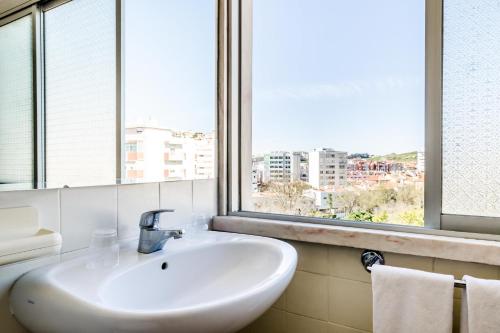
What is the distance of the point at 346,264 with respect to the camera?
3.71 ft

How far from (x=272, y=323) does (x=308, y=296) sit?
0.21 metres

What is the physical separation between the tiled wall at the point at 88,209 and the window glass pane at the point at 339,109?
15.3 inches

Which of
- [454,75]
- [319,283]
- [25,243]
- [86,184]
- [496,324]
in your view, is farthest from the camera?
[319,283]

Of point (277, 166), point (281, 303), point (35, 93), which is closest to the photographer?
point (35, 93)

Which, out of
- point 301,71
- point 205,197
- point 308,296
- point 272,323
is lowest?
point 272,323

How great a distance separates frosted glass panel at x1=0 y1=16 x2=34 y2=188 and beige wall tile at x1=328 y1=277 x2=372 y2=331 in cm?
98

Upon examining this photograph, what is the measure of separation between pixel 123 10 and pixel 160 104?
33cm

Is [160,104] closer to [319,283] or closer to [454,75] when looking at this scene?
[319,283]

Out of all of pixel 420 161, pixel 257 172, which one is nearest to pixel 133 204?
pixel 257 172

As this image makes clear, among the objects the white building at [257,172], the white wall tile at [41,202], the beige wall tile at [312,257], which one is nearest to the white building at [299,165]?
the white building at [257,172]

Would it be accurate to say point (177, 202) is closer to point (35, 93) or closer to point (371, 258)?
point (35, 93)

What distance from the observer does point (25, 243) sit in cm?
69

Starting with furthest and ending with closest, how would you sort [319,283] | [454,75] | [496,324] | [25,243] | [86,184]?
[319,283] → [454,75] → [86,184] → [496,324] → [25,243]

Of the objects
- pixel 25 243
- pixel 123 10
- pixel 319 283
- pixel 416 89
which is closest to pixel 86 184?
pixel 25 243
